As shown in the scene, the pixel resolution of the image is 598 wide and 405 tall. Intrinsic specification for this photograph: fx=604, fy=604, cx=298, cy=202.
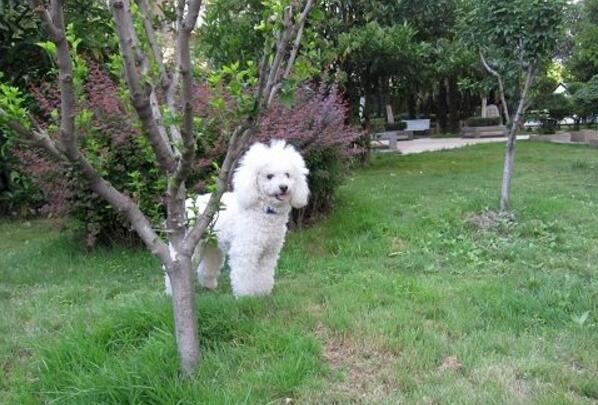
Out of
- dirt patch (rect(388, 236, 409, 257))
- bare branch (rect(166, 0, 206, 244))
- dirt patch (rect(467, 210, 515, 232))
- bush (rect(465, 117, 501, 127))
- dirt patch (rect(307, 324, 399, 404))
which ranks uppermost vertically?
bare branch (rect(166, 0, 206, 244))

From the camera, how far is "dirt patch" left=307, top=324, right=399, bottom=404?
9.25 feet

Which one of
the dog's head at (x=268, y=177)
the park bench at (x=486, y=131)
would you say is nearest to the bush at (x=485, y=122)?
the park bench at (x=486, y=131)

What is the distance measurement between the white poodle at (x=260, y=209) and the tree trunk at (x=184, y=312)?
48.7 inches

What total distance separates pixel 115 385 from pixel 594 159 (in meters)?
12.3

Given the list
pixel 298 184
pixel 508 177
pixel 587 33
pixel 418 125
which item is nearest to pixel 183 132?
pixel 298 184

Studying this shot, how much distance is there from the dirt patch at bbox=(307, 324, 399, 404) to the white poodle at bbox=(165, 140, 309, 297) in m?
0.96

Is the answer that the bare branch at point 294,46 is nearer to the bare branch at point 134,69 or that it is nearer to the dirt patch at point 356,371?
the bare branch at point 134,69

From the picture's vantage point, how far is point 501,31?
6.98m

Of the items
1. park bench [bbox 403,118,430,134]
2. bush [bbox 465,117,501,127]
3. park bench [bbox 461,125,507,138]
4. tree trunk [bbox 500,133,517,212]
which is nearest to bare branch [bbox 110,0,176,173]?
tree trunk [bbox 500,133,517,212]

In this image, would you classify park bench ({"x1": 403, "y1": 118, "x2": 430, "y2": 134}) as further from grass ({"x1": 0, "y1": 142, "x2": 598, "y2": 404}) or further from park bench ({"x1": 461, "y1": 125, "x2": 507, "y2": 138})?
grass ({"x1": 0, "y1": 142, "x2": 598, "y2": 404})

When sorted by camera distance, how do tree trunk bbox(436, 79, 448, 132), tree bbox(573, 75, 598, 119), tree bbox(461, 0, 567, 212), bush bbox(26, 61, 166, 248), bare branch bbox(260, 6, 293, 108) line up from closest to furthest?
bare branch bbox(260, 6, 293, 108) < bush bbox(26, 61, 166, 248) < tree bbox(461, 0, 567, 212) < tree bbox(573, 75, 598, 119) < tree trunk bbox(436, 79, 448, 132)

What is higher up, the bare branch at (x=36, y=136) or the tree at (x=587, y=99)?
the bare branch at (x=36, y=136)

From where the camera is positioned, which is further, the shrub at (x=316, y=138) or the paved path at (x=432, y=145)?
the paved path at (x=432, y=145)

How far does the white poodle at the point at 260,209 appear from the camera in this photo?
4.23 m
